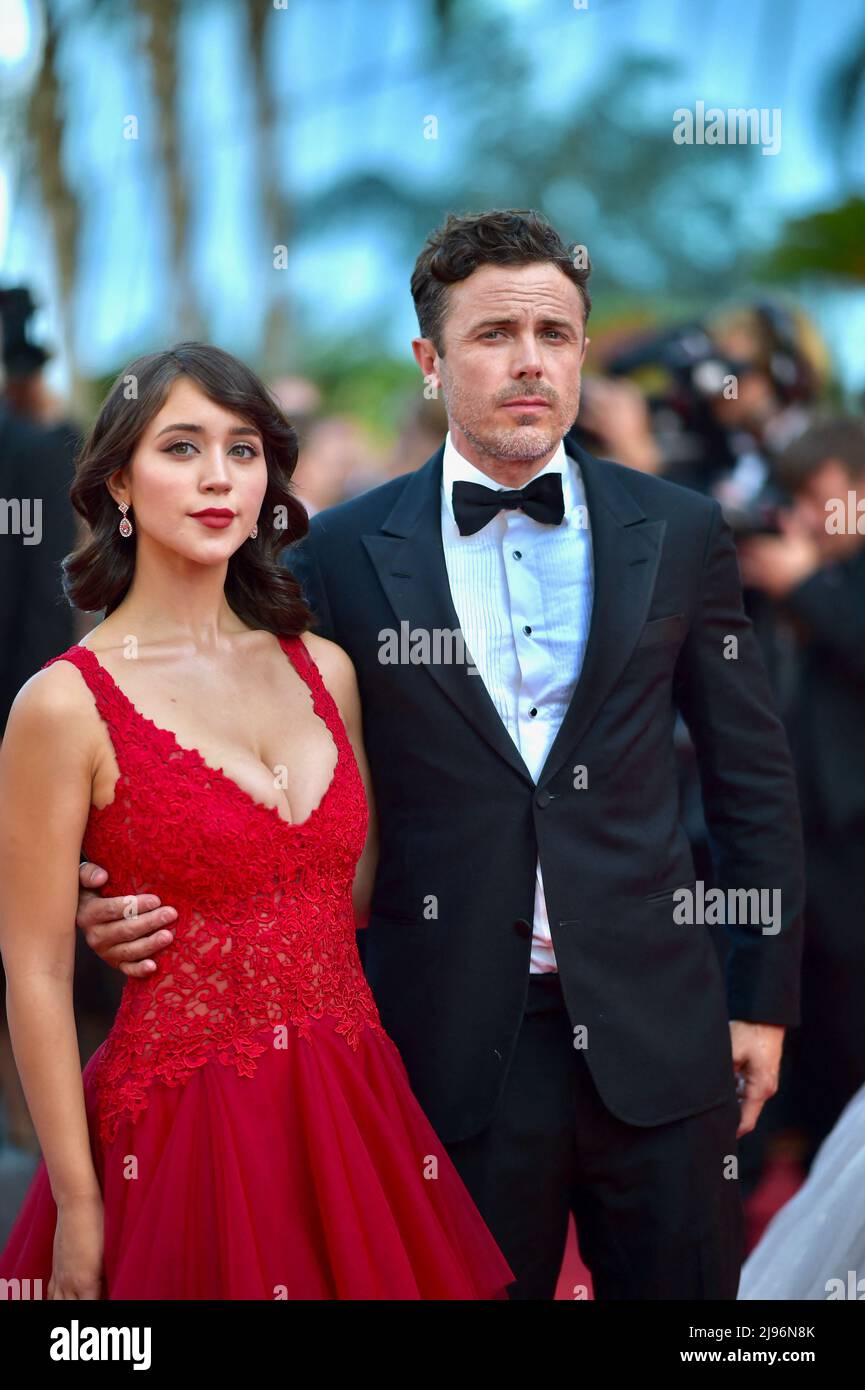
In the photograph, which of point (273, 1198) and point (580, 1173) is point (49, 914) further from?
point (580, 1173)

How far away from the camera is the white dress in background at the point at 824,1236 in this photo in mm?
2963

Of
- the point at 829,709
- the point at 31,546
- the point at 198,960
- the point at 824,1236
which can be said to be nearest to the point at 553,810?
the point at 198,960

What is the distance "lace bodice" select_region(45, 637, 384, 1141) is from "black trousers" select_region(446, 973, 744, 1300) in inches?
15.4

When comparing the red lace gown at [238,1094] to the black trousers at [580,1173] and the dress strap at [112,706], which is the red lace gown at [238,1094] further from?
the black trousers at [580,1173]

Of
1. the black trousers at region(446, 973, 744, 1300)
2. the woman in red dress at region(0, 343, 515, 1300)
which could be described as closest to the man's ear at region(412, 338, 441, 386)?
→ the woman in red dress at region(0, 343, 515, 1300)

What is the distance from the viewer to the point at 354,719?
278 cm

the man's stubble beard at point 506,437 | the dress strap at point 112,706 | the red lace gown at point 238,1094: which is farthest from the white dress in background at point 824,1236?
the dress strap at point 112,706

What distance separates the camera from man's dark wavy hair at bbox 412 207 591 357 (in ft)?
9.18

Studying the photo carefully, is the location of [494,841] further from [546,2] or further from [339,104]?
[546,2]

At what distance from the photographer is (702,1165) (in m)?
2.72

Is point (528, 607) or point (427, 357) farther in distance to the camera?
point (427, 357)

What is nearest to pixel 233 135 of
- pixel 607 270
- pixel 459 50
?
pixel 459 50

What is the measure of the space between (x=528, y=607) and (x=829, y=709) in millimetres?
1862

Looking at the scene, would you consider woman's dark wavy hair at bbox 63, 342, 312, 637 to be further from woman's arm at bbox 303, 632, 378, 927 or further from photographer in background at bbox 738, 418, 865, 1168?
photographer in background at bbox 738, 418, 865, 1168
